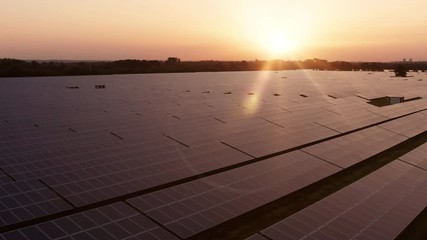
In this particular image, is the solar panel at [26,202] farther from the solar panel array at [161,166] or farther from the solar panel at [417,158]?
the solar panel at [417,158]

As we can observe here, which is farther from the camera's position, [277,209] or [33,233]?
[277,209]

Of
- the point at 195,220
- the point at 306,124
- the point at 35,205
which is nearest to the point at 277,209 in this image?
the point at 195,220

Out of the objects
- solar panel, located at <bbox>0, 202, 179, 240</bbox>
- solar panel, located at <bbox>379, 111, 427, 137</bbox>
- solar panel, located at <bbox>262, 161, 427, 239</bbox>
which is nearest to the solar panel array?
solar panel, located at <bbox>0, 202, 179, 240</bbox>

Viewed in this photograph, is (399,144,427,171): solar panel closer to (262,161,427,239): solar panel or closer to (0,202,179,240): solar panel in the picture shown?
(262,161,427,239): solar panel

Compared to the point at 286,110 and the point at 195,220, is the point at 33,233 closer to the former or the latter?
the point at 195,220

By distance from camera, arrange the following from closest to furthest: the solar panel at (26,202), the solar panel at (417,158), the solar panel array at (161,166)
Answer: the solar panel at (26,202) < the solar panel array at (161,166) < the solar panel at (417,158)

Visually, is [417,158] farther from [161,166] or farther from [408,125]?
[161,166]

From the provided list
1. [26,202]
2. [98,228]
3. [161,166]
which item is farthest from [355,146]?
[26,202]

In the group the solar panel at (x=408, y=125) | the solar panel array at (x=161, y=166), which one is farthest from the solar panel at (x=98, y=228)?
the solar panel at (x=408, y=125)
